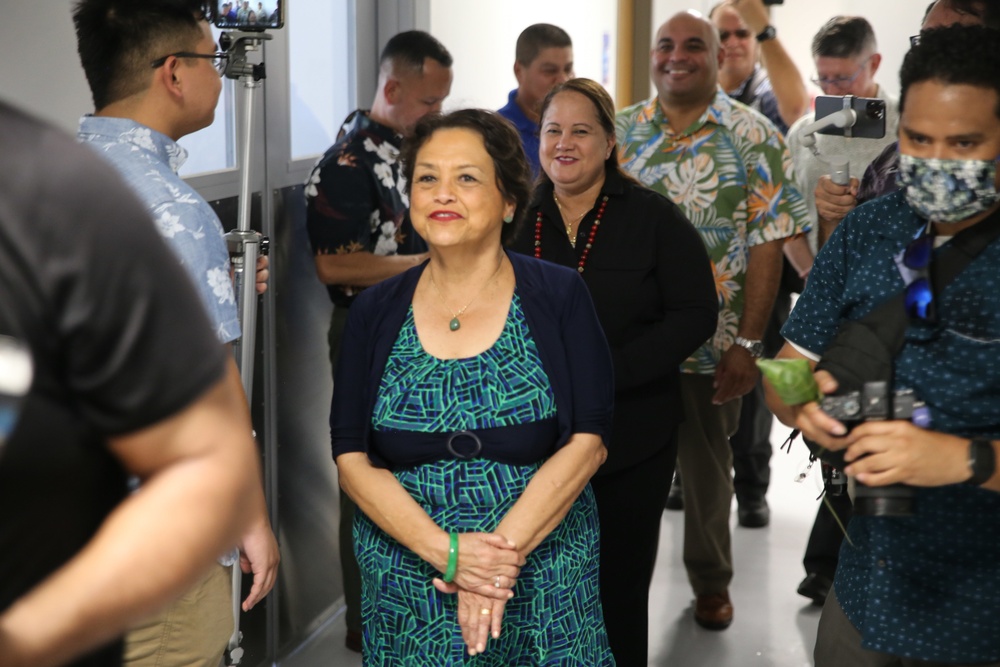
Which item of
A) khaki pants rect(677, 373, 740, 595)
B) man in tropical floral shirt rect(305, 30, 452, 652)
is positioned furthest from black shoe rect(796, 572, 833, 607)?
man in tropical floral shirt rect(305, 30, 452, 652)

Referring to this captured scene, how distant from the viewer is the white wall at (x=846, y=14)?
844 cm

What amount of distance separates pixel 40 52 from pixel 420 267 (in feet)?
2.86

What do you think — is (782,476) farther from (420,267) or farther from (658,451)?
(420,267)

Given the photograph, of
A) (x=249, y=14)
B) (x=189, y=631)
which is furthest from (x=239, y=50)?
(x=189, y=631)

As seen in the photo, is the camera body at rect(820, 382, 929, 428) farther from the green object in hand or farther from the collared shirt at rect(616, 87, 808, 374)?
the collared shirt at rect(616, 87, 808, 374)

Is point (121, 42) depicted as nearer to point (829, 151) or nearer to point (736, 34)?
point (829, 151)

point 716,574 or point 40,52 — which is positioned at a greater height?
point 40,52

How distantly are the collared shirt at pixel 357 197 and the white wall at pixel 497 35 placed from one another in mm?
388

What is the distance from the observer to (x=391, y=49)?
145 inches

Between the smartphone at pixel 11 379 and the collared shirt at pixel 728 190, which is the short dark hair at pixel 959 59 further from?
the collared shirt at pixel 728 190

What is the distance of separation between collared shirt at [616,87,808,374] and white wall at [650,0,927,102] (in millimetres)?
4341

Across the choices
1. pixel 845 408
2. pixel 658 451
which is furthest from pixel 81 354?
pixel 658 451

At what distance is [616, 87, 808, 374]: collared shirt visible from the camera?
365 centimetres

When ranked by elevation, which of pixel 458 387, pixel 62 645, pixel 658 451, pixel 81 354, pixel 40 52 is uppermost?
pixel 40 52
